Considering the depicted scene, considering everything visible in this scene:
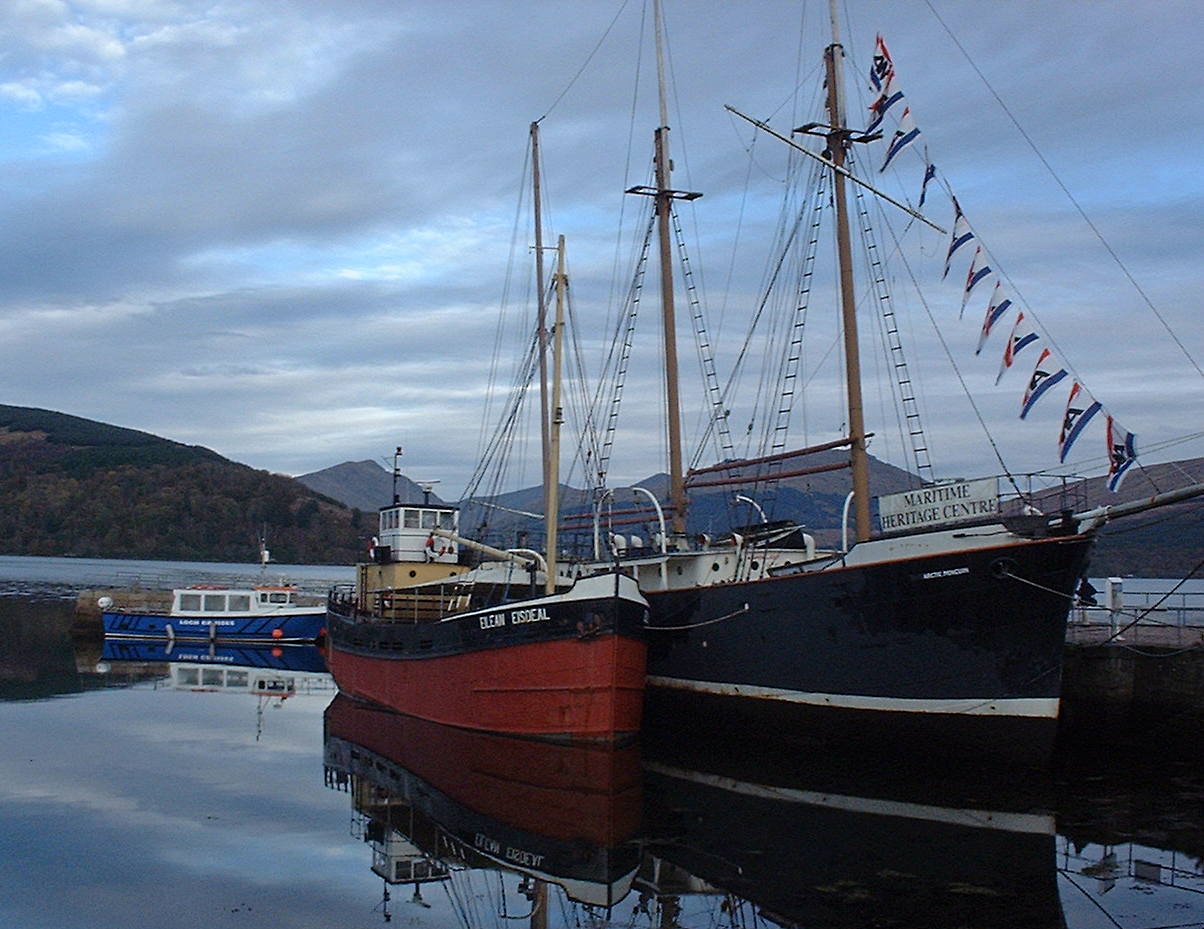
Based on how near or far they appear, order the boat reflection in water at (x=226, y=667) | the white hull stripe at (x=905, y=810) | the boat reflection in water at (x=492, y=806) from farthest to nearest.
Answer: the boat reflection in water at (x=226, y=667) < the white hull stripe at (x=905, y=810) < the boat reflection in water at (x=492, y=806)

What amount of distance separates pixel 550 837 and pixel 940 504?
10.3 metres

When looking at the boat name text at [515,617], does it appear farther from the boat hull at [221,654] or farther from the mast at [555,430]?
the boat hull at [221,654]

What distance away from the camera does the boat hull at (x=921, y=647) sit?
21.8 metres

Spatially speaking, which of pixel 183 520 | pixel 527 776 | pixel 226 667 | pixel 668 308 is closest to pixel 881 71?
pixel 668 308

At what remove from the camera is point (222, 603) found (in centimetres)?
5459

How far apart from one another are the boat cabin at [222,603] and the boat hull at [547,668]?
96.9 feet

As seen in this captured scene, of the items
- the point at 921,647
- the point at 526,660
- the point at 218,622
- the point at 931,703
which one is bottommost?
the point at 218,622

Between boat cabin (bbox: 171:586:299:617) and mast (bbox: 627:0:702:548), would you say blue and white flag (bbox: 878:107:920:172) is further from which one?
boat cabin (bbox: 171:586:299:617)

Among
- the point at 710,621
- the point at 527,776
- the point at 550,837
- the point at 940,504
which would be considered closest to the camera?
the point at 550,837

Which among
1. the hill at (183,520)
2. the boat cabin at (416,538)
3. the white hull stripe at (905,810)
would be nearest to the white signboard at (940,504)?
the white hull stripe at (905,810)

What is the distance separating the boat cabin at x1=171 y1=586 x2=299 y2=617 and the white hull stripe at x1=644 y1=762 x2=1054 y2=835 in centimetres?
3672

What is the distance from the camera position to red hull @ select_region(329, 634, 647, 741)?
2366 centimetres

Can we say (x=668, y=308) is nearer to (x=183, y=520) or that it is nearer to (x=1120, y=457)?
(x=1120, y=457)

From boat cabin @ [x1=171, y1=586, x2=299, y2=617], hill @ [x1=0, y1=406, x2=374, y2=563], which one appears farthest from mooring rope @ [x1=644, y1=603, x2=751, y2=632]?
hill @ [x1=0, y1=406, x2=374, y2=563]
